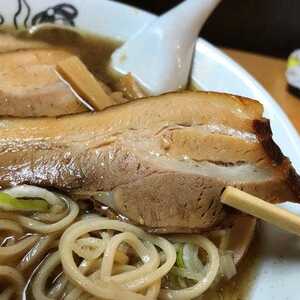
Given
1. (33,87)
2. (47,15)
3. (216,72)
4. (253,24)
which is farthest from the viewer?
(253,24)

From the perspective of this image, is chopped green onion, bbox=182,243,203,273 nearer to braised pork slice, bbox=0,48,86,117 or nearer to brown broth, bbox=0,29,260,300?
braised pork slice, bbox=0,48,86,117

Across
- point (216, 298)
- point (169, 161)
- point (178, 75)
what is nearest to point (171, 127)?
point (169, 161)

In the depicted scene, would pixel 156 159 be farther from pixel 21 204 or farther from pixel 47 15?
pixel 47 15

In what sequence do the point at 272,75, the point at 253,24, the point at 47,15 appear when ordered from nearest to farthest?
the point at 47,15 < the point at 272,75 < the point at 253,24

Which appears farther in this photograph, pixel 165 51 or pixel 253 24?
pixel 253 24

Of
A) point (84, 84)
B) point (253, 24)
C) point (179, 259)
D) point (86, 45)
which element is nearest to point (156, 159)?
point (179, 259)

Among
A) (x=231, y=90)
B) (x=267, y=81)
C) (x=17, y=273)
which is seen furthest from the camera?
(x=267, y=81)

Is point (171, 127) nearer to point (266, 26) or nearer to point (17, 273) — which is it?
point (17, 273)
